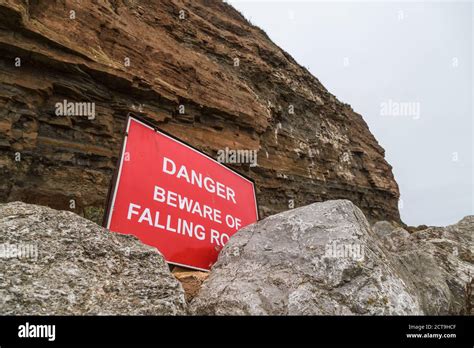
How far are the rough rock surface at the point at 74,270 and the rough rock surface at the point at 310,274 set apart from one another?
0.40 m

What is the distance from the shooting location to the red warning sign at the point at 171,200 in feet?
6.80

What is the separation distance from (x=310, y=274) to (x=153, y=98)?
9083mm

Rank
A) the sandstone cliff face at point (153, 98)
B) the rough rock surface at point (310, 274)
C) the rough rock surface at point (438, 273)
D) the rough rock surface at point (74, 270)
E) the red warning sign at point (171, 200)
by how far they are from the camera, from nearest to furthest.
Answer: the rough rock surface at point (74, 270) < the rough rock surface at point (310, 274) < the red warning sign at point (171, 200) < the rough rock surface at point (438, 273) < the sandstone cliff face at point (153, 98)

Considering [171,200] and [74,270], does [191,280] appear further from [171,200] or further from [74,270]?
[74,270]

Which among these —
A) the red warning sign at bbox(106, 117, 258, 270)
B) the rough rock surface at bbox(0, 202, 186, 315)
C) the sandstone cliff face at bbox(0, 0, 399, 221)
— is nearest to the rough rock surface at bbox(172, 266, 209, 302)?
the red warning sign at bbox(106, 117, 258, 270)

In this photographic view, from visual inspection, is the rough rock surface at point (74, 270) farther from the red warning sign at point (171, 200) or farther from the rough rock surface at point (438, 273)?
the rough rock surface at point (438, 273)

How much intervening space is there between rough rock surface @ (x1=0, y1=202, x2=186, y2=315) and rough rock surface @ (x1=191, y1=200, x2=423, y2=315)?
15.6 inches

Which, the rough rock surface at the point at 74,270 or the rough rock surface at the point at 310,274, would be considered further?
the rough rock surface at the point at 310,274

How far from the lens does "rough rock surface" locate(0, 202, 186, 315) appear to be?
4.25ft

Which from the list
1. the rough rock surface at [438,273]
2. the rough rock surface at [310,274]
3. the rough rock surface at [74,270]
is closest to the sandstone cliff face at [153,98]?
the rough rock surface at [74,270]

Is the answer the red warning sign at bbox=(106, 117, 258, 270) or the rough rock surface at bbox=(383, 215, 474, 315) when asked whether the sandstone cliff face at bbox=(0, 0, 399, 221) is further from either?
the rough rock surface at bbox=(383, 215, 474, 315)
